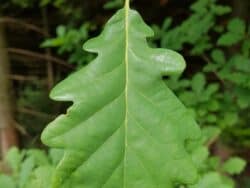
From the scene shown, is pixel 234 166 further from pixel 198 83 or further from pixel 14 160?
pixel 14 160

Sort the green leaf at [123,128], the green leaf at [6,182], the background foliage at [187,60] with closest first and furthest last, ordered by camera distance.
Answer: the green leaf at [123,128] < the green leaf at [6,182] < the background foliage at [187,60]

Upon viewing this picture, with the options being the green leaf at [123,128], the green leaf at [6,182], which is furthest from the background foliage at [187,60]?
the green leaf at [123,128]

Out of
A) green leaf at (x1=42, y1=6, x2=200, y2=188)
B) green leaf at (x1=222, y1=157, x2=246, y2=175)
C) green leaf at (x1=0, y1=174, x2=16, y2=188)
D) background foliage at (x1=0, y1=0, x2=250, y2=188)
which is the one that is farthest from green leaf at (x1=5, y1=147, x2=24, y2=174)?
green leaf at (x1=222, y1=157, x2=246, y2=175)

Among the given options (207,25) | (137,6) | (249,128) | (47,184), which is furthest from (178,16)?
(47,184)

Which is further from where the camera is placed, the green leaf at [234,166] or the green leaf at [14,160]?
the green leaf at [234,166]

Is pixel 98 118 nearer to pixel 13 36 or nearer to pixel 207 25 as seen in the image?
pixel 207 25

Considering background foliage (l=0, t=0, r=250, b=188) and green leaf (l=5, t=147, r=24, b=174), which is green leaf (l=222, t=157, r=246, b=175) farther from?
green leaf (l=5, t=147, r=24, b=174)

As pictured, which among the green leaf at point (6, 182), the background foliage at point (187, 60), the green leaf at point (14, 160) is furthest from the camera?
the background foliage at point (187, 60)

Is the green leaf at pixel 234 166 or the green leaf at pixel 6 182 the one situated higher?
the green leaf at pixel 6 182

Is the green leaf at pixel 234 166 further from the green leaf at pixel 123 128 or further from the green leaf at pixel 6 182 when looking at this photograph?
the green leaf at pixel 123 128
